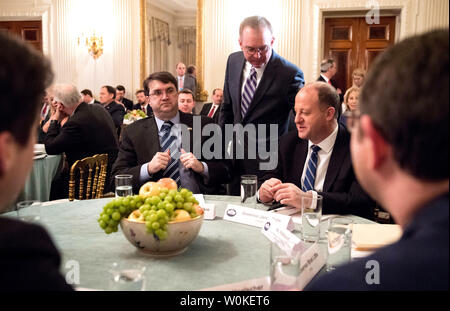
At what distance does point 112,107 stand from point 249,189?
20.8 ft

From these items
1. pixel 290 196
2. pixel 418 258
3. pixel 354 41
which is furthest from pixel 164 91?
pixel 354 41

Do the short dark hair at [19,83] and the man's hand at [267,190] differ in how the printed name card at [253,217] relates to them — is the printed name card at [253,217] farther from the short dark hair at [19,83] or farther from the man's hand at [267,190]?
the short dark hair at [19,83]

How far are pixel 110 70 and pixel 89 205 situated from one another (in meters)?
7.72

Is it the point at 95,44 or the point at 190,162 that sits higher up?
the point at 95,44

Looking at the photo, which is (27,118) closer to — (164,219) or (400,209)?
(400,209)

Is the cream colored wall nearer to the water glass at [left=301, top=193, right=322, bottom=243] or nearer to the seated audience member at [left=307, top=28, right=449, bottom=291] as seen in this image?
the water glass at [left=301, top=193, right=322, bottom=243]

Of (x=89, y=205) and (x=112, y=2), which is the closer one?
(x=89, y=205)

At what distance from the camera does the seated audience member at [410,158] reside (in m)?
0.60

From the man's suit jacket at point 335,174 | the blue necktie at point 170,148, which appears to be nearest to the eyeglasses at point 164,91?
the blue necktie at point 170,148

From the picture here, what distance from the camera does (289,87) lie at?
3.21m

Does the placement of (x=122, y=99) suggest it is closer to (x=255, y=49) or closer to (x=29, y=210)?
(x=255, y=49)

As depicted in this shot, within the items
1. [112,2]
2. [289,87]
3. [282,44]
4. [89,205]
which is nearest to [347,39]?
[282,44]

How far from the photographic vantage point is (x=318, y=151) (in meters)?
2.46

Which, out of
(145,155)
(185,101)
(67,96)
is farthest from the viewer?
(185,101)
